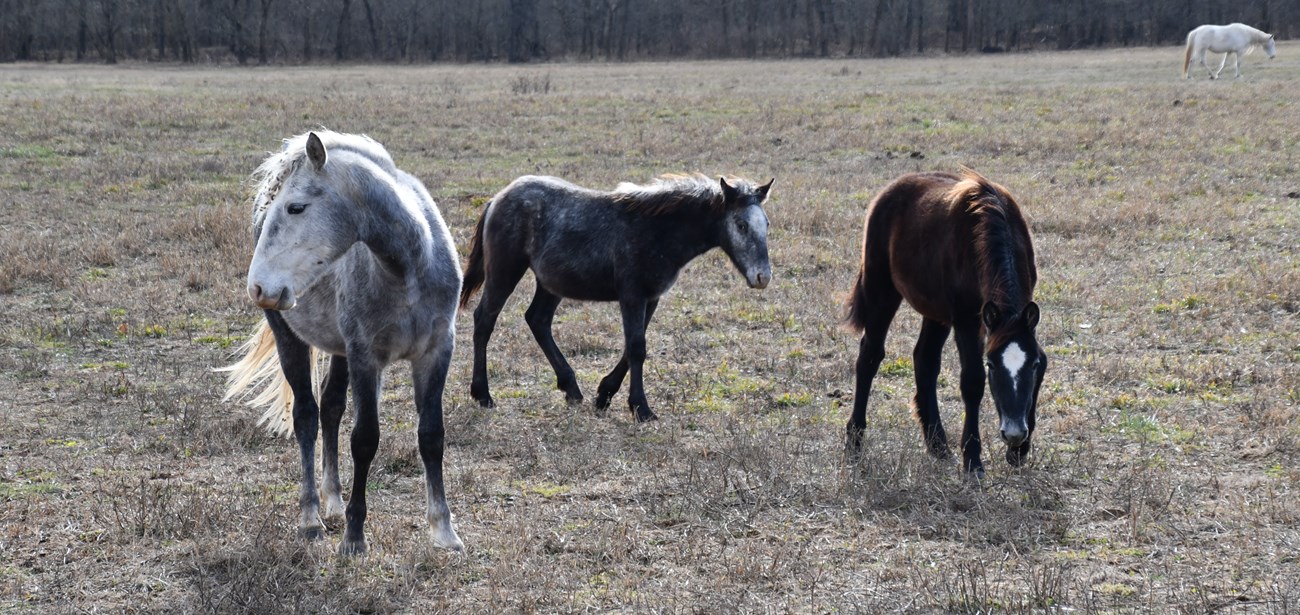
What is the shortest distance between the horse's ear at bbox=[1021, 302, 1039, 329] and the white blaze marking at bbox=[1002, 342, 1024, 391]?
114 mm

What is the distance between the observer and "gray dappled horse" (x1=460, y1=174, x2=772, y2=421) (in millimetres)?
7508

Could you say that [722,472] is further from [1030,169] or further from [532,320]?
→ [1030,169]

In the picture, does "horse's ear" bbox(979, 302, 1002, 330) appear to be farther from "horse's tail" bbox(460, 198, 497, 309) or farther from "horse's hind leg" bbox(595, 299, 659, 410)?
"horse's tail" bbox(460, 198, 497, 309)

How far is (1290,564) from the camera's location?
4.57m

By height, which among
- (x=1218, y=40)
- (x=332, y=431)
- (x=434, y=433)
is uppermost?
(x=1218, y=40)

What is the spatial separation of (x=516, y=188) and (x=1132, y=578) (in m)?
5.00

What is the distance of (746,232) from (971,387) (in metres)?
2.12

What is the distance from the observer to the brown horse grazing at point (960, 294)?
5.34 m

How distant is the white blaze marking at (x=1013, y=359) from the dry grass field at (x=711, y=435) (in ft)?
1.99

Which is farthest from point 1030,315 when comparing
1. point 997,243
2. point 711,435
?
point 711,435

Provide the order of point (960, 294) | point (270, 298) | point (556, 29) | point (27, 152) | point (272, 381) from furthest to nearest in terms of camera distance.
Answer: point (556, 29) → point (27, 152) → point (272, 381) → point (960, 294) → point (270, 298)

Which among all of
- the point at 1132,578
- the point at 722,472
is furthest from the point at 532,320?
the point at 1132,578

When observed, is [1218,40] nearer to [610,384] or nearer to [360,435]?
[610,384]

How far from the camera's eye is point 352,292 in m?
4.87
